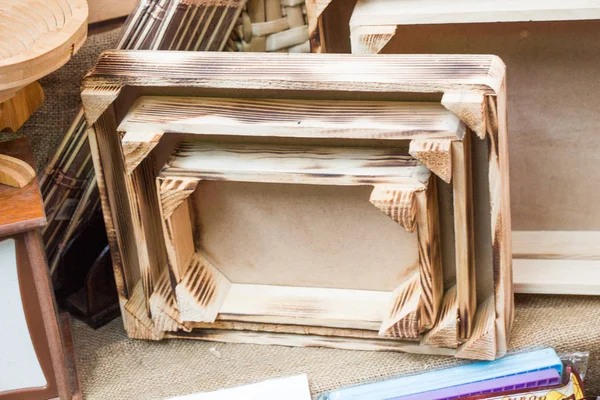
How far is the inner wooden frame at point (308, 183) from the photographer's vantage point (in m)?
0.90

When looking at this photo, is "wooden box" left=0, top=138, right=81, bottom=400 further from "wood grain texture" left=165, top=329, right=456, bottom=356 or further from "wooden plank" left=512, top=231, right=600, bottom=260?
"wooden plank" left=512, top=231, right=600, bottom=260

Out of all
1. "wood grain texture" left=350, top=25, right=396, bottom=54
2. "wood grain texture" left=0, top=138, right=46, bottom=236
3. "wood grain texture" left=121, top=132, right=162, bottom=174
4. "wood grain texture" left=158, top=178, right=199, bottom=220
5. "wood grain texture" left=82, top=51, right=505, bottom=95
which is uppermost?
"wood grain texture" left=82, top=51, right=505, bottom=95

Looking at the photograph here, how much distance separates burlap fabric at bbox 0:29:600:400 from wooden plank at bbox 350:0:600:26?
37 centimetres

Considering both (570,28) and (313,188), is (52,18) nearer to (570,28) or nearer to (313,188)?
(313,188)

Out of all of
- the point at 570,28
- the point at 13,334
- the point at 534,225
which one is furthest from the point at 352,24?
the point at 13,334

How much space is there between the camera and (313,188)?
3.26 ft

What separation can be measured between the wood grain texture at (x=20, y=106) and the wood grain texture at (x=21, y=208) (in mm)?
85

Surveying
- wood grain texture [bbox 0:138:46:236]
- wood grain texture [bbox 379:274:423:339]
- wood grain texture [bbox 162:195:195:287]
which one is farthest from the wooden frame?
wood grain texture [bbox 379:274:423:339]

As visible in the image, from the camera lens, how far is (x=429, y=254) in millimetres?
932

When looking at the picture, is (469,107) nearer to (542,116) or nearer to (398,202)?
(398,202)

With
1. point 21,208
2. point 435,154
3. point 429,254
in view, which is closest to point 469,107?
point 435,154

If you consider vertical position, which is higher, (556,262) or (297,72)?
(297,72)

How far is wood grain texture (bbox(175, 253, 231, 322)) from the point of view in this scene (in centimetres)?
102

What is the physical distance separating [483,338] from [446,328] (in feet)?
0.15
